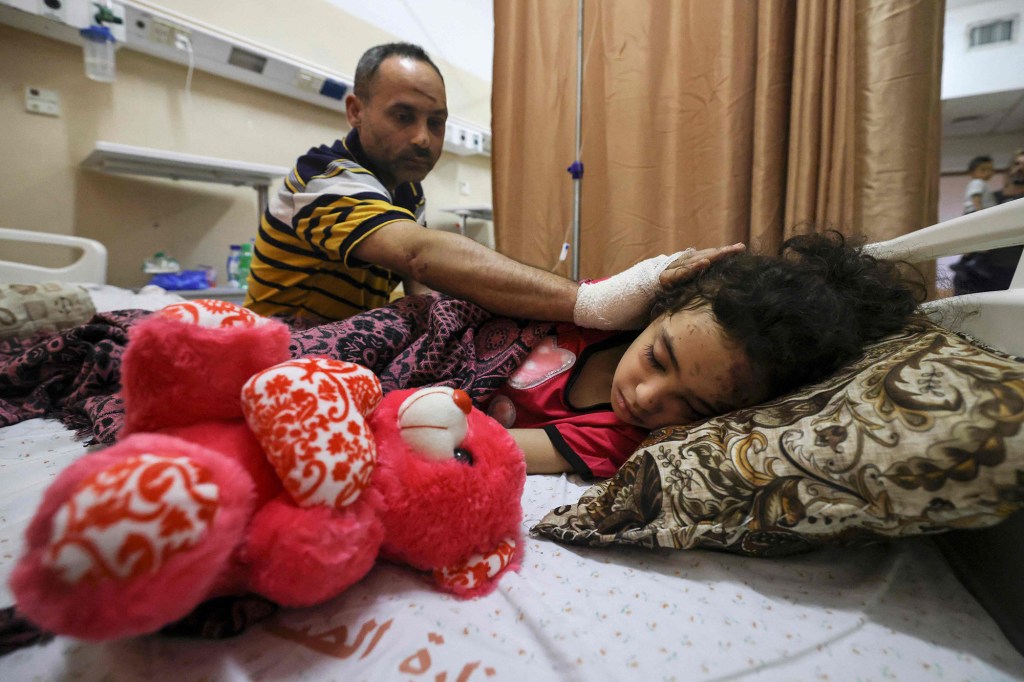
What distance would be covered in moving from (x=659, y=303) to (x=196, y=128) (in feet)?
7.84

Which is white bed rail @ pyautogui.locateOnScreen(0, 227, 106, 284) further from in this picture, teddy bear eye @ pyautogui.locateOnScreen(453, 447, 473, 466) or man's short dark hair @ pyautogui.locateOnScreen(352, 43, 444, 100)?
teddy bear eye @ pyautogui.locateOnScreen(453, 447, 473, 466)

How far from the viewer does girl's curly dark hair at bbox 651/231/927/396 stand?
0.64 metres

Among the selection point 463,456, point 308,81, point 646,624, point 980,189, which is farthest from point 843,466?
point 980,189

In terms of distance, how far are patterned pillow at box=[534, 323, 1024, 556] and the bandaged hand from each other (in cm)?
25

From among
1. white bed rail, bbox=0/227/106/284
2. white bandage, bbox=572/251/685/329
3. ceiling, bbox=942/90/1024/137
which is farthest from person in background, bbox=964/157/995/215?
white bed rail, bbox=0/227/106/284

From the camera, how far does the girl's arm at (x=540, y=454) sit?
0.74 meters

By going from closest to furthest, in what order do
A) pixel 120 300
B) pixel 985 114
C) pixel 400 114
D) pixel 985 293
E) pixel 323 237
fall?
pixel 985 293 → pixel 323 237 → pixel 400 114 → pixel 120 300 → pixel 985 114

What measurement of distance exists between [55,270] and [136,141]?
75 centimetres

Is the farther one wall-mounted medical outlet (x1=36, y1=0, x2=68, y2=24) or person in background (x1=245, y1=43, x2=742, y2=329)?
wall-mounted medical outlet (x1=36, y1=0, x2=68, y2=24)

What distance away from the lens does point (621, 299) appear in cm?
80

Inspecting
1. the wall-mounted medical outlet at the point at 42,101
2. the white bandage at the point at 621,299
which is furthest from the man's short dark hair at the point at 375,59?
the wall-mounted medical outlet at the point at 42,101

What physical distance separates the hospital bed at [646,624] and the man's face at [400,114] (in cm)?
107

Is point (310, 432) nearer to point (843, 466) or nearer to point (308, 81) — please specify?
point (843, 466)

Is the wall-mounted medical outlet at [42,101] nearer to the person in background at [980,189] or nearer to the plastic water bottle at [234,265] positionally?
the plastic water bottle at [234,265]
